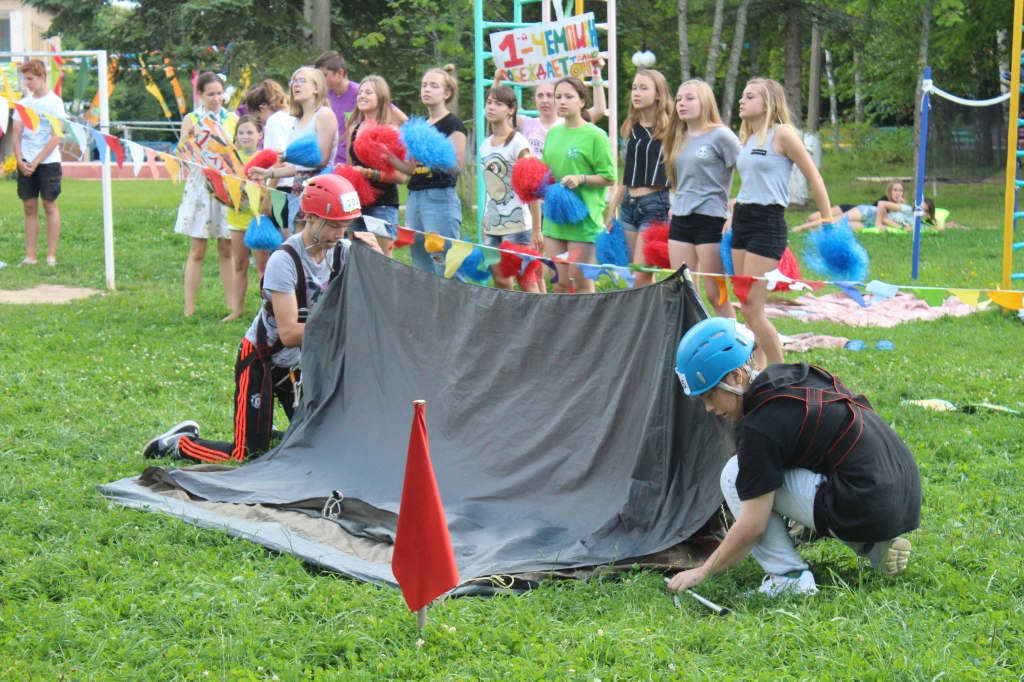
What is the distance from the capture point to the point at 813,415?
3.31m

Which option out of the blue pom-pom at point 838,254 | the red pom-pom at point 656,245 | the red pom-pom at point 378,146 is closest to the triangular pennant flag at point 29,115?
the red pom-pom at point 378,146

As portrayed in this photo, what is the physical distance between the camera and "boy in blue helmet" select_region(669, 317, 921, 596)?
3303mm

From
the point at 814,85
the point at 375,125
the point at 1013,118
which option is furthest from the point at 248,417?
the point at 814,85

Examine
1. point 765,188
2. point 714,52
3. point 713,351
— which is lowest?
point 713,351

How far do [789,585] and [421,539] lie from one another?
1.26 meters

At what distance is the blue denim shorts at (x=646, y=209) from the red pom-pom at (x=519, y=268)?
28.0 inches

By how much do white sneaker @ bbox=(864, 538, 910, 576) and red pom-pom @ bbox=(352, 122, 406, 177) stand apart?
4.64 metres

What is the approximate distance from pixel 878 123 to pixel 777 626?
41532mm

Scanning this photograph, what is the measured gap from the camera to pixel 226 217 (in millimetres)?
8492

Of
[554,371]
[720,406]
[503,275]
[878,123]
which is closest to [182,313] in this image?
[503,275]

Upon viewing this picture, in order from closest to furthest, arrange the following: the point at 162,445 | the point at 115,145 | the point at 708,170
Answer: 1. the point at 162,445
2. the point at 708,170
3. the point at 115,145

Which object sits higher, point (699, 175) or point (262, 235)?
point (699, 175)

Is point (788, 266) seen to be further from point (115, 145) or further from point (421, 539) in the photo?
point (115, 145)

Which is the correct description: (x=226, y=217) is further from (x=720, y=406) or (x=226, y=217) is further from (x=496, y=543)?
(x=720, y=406)
